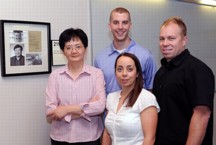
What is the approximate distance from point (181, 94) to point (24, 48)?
126 centimetres

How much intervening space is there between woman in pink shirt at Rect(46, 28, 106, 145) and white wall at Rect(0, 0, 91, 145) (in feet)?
1.14

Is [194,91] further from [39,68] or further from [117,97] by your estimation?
[39,68]

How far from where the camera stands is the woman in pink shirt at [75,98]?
2.06m

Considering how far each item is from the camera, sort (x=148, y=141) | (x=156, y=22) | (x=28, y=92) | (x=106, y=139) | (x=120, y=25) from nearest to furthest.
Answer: (x=148, y=141) → (x=106, y=139) → (x=120, y=25) → (x=28, y=92) → (x=156, y=22)

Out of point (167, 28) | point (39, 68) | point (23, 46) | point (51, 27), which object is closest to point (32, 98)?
point (39, 68)

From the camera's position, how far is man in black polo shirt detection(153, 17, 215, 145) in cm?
165

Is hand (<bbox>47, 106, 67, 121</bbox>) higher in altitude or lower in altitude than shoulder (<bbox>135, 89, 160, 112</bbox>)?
lower

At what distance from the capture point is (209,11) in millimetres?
4066

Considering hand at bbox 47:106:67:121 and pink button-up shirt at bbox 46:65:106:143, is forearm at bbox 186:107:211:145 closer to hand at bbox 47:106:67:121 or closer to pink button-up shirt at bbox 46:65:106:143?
pink button-up shirt at bbox 46:65:106:143

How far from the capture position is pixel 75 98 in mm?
2086

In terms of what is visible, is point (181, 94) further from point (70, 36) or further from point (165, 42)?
point (70, 36)

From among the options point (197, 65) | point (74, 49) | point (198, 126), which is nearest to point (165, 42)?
point (197, 65)

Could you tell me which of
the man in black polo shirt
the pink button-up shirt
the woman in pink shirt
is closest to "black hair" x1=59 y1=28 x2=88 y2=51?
the woman in pink shirt

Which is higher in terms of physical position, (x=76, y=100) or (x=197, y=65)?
(x=197, y=65)
